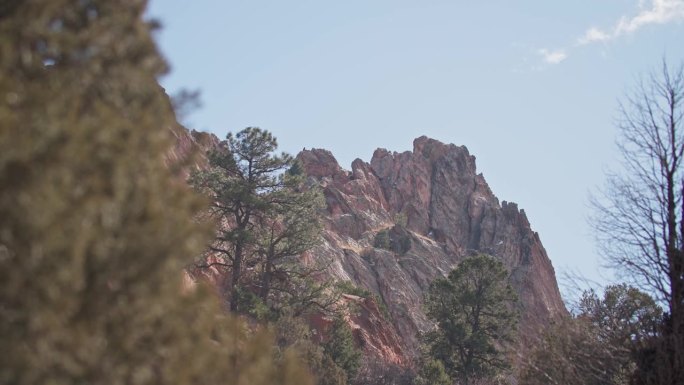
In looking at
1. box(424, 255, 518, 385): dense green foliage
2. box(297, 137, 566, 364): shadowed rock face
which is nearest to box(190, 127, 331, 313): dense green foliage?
box(424, 255, 518, 385): dense green foliage

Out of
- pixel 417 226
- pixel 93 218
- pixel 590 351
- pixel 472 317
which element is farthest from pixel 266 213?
pixel 417 226

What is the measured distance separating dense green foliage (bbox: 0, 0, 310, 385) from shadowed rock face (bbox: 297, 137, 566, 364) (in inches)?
1866

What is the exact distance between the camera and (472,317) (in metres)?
31.3

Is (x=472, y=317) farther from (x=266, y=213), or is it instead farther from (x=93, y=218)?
(x=93, y=218)

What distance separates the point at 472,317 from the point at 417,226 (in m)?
44.5

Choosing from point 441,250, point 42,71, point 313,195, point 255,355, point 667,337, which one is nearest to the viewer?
point 42,71

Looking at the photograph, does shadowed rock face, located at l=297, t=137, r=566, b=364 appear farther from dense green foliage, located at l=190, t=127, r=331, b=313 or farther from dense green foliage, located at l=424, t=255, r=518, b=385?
dense green foliage, located at l=190, t=127, r=331, b=313

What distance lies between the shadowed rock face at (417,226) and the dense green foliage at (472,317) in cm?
2076

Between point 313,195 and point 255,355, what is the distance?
2229cm

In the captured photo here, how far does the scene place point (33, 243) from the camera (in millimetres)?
3266

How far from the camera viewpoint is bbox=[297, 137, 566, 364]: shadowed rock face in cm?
5697

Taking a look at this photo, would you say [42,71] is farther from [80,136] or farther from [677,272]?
[677,272]

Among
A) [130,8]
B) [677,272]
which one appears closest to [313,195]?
[677,272]

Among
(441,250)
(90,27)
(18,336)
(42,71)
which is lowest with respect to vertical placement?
(18,336)
